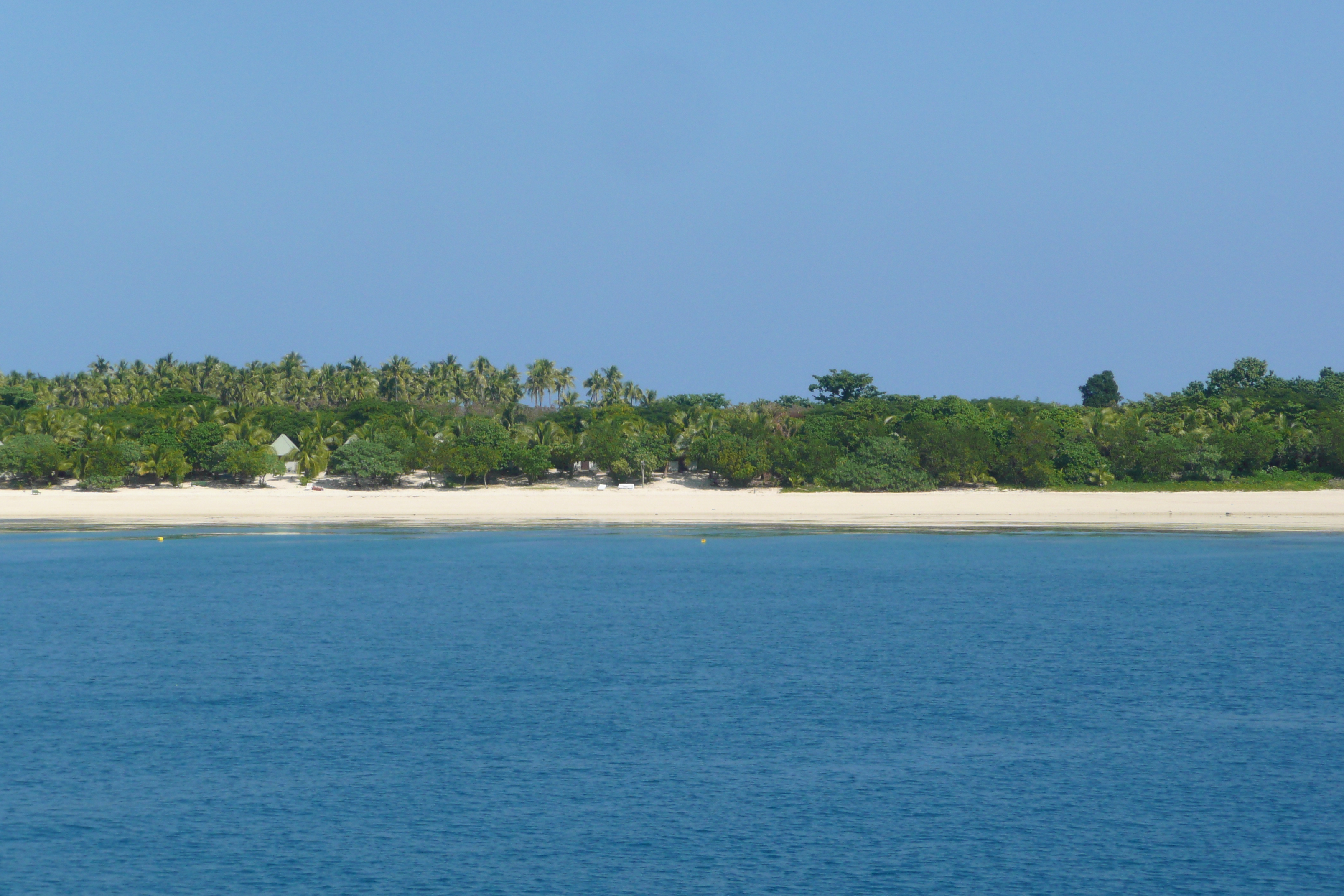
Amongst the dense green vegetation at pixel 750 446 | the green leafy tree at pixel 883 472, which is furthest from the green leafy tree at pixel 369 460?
the green leafy tree at pixel 883 472

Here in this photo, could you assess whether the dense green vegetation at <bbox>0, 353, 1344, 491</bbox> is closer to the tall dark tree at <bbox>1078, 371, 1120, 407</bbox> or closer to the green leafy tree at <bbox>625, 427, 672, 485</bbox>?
the green leafy tree at <bbox>625, 427, 672, 485</bbox>

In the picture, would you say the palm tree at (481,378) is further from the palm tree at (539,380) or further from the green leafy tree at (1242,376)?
the green leafy tree at (1242,376)

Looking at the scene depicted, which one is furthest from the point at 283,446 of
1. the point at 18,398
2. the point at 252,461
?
the point at 18,398

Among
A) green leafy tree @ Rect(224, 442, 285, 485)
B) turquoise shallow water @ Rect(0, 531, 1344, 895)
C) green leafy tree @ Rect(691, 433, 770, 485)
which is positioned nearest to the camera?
turquoise shallow water @ Rect(0, 531, 1344, 895)

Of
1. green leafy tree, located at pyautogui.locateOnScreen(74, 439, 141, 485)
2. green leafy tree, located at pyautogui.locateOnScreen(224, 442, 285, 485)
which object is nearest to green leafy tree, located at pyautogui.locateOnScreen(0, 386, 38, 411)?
green leafy tree, located at pyautogui.locateOnScreen(74, 439, 141, 485)

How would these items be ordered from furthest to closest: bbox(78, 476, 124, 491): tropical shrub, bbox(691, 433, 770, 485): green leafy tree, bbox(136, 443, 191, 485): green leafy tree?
bbox(691, 433, 770, 485): green leafy tree → bbox(136, 443, 191, 485): green leafy tree → bbox(78, 476, 124, 491): tropical shrub

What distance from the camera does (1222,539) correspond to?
72.0m

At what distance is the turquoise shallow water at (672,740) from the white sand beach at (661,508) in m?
31.9

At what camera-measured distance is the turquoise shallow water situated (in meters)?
18.9

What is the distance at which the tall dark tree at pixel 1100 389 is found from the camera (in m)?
175

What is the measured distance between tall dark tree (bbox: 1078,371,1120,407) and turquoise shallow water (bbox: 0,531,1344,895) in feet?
417

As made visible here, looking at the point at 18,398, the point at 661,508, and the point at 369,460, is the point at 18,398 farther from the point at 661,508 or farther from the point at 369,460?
the point at 661,508

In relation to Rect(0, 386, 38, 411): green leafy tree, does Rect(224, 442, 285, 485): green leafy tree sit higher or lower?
lower

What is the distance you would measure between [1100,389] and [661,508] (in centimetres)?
10617
